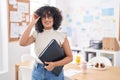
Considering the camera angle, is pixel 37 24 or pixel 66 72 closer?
pixel 37 24

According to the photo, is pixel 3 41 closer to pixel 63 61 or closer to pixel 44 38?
pixel 44 38

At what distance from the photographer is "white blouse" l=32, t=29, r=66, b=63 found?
1.50 metres

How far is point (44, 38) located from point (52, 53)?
0.49 feet

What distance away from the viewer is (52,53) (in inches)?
57.1

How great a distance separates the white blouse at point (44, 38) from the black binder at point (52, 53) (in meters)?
0.06

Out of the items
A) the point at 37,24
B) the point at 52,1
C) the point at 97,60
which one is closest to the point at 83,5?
the point at 52,1

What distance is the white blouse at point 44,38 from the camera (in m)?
1.50

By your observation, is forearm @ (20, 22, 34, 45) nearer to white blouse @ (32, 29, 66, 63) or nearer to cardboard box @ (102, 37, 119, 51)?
white blouse @ (32, 29, 66, 63)

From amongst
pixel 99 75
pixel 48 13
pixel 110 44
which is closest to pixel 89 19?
pixel 110 44

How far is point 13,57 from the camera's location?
3.19 meters

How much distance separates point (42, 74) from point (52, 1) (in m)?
2.72

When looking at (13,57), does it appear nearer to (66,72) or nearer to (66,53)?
(66,72)

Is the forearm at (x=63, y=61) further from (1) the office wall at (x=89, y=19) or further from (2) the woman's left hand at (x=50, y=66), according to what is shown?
(1) the office wall at (x=89, y=19)

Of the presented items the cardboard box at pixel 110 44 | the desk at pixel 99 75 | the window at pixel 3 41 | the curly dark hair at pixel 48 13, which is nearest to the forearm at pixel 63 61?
the curly dark hair at pixel 48 13
